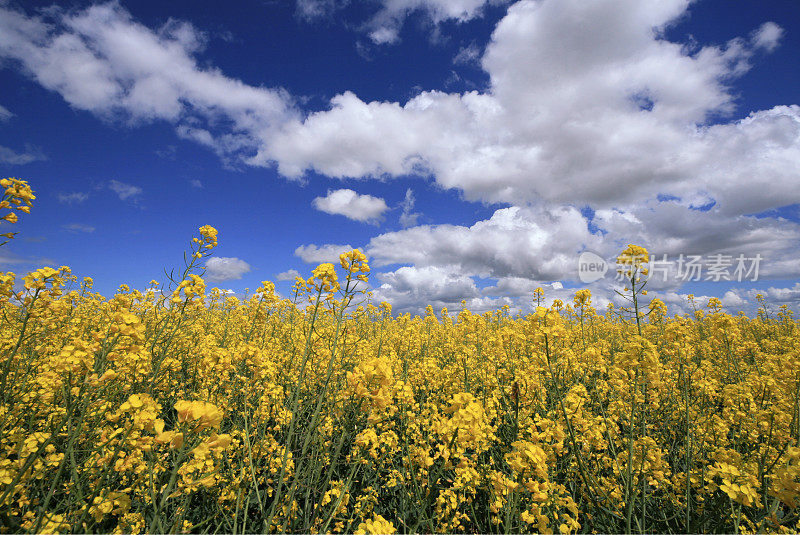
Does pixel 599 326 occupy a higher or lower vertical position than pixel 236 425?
higher

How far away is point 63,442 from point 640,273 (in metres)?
5.50

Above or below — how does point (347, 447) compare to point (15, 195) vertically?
below

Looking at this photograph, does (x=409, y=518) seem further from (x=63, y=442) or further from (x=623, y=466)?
(x=63, y=442)

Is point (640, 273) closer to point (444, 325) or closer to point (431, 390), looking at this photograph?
point (431, 390)

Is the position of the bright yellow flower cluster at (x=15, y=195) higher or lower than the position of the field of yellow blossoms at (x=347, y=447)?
higher

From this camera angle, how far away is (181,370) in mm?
5426

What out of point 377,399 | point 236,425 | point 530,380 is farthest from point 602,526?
point 236,425

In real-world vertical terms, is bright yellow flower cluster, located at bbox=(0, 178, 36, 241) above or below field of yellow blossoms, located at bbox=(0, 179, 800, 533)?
above

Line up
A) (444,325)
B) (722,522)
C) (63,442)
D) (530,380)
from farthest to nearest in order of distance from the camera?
(444,325)
(530,380)
(63,442)
(722,522)

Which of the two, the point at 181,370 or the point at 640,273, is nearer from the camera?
the point at 640,273

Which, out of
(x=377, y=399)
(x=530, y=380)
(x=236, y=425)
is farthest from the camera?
(x=530, y=380)

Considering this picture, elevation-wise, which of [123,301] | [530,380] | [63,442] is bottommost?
[63,442]

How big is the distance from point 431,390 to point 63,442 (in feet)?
13.4

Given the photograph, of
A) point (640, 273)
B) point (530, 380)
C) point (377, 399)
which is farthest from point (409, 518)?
point (640, 273)
